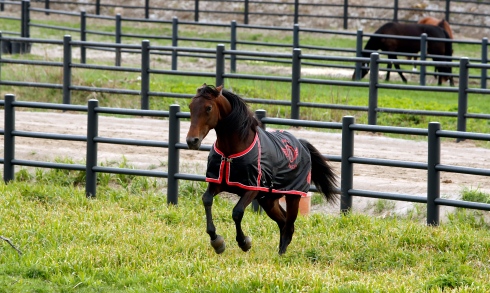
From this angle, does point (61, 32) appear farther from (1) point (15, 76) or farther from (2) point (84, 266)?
(2) point (84, 266)

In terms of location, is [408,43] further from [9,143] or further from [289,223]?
[289,223]

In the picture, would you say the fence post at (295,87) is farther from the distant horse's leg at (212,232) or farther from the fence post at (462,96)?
the distant horse's leg at (212,232)

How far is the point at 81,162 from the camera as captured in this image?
1173 centimetres

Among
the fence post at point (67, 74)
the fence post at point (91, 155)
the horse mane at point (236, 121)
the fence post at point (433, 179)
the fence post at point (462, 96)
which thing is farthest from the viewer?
the fence post at point (67, 74)

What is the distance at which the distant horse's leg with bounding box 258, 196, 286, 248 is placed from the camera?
26.3 ft

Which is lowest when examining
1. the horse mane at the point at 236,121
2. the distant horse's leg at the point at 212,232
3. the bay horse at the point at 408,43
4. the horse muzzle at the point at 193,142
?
the distant horse's leg at the point at 212,232

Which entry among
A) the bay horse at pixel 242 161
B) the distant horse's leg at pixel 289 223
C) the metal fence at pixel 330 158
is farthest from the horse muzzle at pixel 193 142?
the metal fence at pixel 330 158

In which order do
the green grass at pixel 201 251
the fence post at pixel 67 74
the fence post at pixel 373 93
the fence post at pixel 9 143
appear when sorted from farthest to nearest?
the fence post at pixel 67 74 < the fence post at pixel 373 93 < the fence post at pixel 9 143 < the green grass at pixel 201 251

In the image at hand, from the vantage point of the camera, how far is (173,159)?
10.2 meters

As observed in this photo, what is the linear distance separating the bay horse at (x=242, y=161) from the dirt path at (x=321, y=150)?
2350 mm

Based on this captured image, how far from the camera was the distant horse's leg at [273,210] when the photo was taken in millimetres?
8008

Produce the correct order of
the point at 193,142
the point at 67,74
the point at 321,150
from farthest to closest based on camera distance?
the point at 67,74 → the point at 321,150 → the point at 193,142

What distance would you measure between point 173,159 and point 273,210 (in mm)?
2416

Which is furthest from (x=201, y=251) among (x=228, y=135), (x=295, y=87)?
(x=295, y=87)
